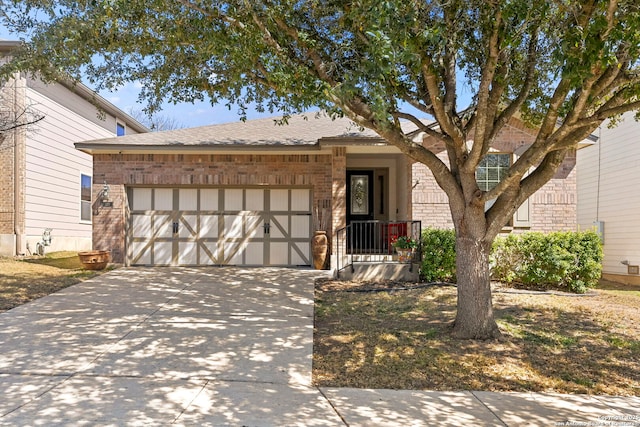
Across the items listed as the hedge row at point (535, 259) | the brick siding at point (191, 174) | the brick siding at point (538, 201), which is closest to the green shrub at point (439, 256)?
the hedge row at point (535, 259)

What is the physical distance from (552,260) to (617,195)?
5.61 m

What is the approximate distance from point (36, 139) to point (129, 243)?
5.14 metres

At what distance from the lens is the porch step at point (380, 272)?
32.5 feet

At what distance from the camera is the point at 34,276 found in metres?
9.76

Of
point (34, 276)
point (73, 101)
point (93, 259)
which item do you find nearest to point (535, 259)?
point (93, 259)

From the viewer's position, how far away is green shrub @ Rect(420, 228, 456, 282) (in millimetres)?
9555

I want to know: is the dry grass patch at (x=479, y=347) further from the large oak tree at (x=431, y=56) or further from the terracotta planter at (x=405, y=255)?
the terracotta planter at (x=405, y=255)

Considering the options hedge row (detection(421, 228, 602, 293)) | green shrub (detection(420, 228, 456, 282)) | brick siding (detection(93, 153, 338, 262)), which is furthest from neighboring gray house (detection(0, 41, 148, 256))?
hedge row (detection(421, 228, 602, 293))

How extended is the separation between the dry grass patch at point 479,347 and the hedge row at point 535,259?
0.98 metres

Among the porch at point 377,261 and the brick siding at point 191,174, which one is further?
the brick siding at point 191,174

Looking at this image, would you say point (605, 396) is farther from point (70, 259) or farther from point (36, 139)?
point (36, 139)

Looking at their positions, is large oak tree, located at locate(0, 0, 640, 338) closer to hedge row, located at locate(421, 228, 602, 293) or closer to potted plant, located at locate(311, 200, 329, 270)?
hedge row, located at locate(421, 228, 602, 293)

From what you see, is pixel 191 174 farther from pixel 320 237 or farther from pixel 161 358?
pixel 161 358

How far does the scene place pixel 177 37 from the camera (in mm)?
5973
